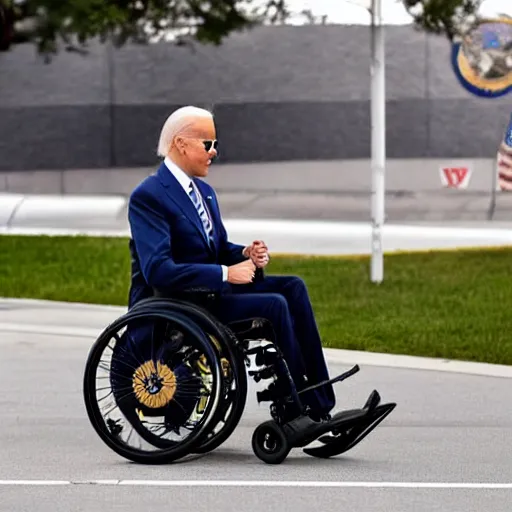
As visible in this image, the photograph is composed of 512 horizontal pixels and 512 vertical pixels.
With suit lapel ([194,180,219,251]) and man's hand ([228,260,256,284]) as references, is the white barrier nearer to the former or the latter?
suit lapel ([194,180,219,251])

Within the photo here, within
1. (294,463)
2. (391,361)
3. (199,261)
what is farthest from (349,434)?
(391,361)

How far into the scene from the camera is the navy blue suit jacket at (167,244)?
7.94 meters

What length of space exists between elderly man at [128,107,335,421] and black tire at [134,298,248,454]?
0.10 metres

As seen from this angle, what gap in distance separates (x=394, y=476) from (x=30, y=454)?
5.53 ft

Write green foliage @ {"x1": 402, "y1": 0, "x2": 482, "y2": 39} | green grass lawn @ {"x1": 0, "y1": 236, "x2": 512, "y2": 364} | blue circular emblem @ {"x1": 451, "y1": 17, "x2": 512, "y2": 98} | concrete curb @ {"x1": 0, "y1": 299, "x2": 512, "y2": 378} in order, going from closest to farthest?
concrete curb @ {"x1": 0, "y1": 299, "x2": 512, "y2": 378} < green grass lawn @ {"x1": 0, "y1": 236, "x2": 512, "y2": 364} < green foliage @ {"x1": 402, "y1": 0, "x2": 482, "y2": 39} < blue circular emblem @ {"x1": 451, "y1": 17, "x2": 512, "y2": 98}

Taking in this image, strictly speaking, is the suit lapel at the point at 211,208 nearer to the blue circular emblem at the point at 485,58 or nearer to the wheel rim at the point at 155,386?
the wheel rim at the point at 155,386

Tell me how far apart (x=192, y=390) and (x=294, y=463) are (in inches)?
22.3

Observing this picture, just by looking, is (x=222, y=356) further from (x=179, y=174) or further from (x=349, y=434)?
(x=179, y=174)

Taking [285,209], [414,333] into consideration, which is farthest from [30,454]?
[285,209]

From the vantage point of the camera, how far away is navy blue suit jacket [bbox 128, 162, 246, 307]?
794 cm

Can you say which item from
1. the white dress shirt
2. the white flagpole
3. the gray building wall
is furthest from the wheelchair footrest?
the gray building wall

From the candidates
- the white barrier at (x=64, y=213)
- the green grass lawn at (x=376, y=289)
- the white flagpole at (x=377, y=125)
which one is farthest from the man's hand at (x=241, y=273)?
the white barrier at (x=64, y=213)

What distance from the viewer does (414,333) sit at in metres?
12.8

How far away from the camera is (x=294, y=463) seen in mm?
8109
